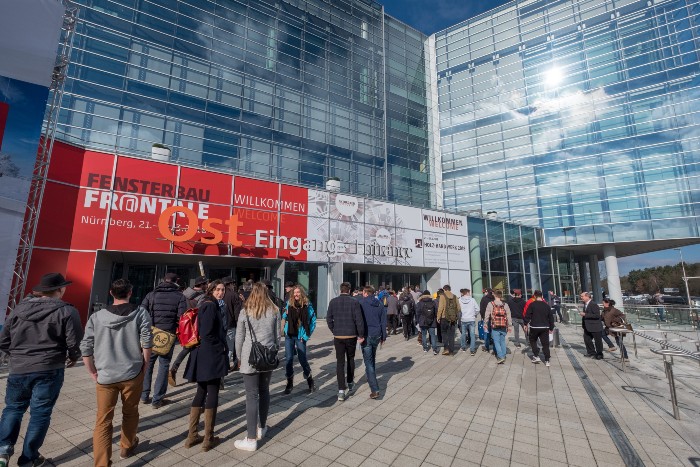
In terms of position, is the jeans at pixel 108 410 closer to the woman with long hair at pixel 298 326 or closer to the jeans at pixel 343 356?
the woman with long hair at pixel 298 326

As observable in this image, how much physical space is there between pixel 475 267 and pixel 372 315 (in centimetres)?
2135

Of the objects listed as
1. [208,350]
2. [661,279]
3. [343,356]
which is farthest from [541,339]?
[661,279]

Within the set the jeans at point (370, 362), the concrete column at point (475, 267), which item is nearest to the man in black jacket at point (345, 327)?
the jeans at point (370, 362)

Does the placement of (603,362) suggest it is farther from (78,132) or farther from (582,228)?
(78,132)

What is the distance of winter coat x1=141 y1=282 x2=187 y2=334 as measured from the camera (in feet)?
18.2

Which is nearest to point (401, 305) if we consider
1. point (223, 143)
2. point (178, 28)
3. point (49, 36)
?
point (49, 36)

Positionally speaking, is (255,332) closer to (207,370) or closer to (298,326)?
(207,370)

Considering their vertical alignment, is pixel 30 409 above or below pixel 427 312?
below

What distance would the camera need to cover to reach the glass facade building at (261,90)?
24.5 m

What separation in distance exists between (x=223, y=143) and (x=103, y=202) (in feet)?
55.5

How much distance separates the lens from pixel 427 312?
9.91 meters

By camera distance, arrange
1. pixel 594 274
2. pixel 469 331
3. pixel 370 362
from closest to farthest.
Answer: pixel 370 362, pixel 469 331, pixel 594 274

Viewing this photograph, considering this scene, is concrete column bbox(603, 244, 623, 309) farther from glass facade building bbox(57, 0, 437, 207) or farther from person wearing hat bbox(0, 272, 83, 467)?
person wearing hat bbox(0, 272, 83, 467)

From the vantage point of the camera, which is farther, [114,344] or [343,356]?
[343,356]
